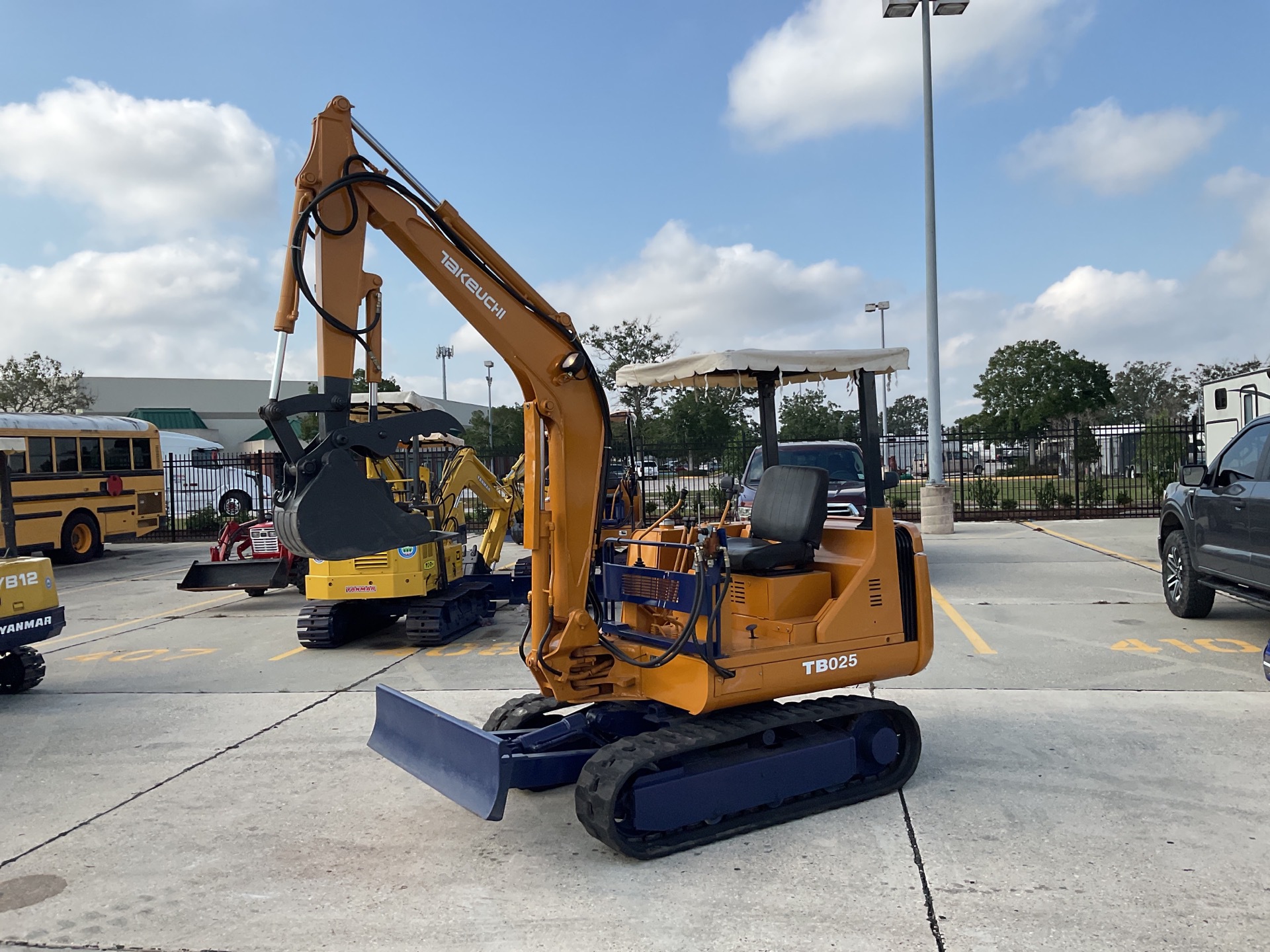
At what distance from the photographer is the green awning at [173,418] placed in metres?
67.8

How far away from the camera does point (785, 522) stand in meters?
5.17

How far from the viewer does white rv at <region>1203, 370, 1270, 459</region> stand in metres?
14.3

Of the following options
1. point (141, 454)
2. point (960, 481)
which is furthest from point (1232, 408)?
point (141, 454)

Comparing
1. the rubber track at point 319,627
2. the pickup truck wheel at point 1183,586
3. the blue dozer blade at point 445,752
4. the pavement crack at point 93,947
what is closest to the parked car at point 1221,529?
the pickup truck wheel at point 1183,586

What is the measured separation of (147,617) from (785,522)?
971 centimetres

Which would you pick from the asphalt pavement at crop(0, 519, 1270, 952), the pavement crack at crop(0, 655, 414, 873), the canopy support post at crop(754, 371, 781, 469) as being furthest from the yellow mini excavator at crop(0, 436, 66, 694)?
the canopy support post at crop(754, 371, 781, 469)

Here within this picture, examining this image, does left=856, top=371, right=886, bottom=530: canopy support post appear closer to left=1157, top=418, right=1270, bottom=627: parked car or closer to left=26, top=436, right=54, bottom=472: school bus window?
left=1157, top=418, right=1270, bottom=627: parked car

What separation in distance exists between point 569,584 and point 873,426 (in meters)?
1.88

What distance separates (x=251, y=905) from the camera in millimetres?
3941

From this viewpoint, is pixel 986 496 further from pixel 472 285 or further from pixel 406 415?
pixel 406 415

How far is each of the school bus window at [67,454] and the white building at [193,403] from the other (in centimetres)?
5250

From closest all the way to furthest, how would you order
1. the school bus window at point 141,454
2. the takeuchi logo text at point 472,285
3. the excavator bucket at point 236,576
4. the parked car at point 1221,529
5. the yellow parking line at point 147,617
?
1. the takeuchi logo text at point 472,285
2. the parked car at point 1221,529
3. the yellow parking line at point 147,617
4. the excavator bucket at point 236,576
5. the school bus window at point 141,454

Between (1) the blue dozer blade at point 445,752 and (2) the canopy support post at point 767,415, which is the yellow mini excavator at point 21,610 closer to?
(1) the blue dozer blade at point 445,752

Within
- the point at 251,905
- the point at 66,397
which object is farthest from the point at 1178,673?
the point at 66,397
